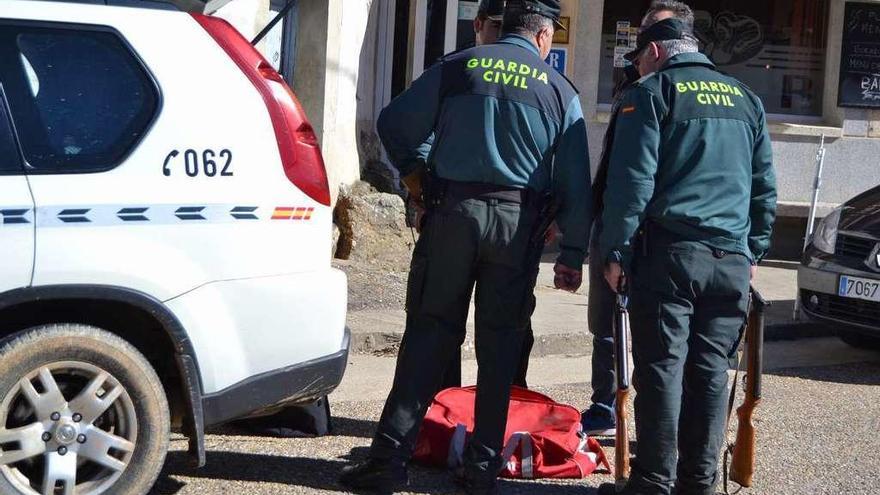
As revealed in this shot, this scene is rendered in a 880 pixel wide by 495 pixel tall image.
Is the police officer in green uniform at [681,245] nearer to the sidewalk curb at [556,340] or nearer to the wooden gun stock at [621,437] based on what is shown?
the wooden gun stock at [621,437]

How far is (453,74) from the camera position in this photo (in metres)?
4.69

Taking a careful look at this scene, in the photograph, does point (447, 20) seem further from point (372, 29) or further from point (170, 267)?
point (170, 267)

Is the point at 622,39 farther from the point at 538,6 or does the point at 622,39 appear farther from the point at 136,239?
the point at 136,239

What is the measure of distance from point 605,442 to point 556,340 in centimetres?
210

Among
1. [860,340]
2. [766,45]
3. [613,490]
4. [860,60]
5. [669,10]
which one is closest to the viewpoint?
[613,490]

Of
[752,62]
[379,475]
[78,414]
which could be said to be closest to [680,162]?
[379,475]

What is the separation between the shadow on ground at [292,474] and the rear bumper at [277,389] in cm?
44

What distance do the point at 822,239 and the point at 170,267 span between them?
520 centimetres

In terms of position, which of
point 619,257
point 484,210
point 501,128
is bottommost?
point 619,257

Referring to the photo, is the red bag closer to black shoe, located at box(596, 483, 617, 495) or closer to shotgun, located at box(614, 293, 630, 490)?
black shoe, located at box(596, 483, 617, 495)

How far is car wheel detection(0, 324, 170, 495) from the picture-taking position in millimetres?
4066

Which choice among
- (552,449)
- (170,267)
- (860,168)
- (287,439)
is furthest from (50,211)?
(860,168)

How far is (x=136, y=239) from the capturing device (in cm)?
411

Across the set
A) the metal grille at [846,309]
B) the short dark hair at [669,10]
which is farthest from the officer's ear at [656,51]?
the metal grille at [846,309]
